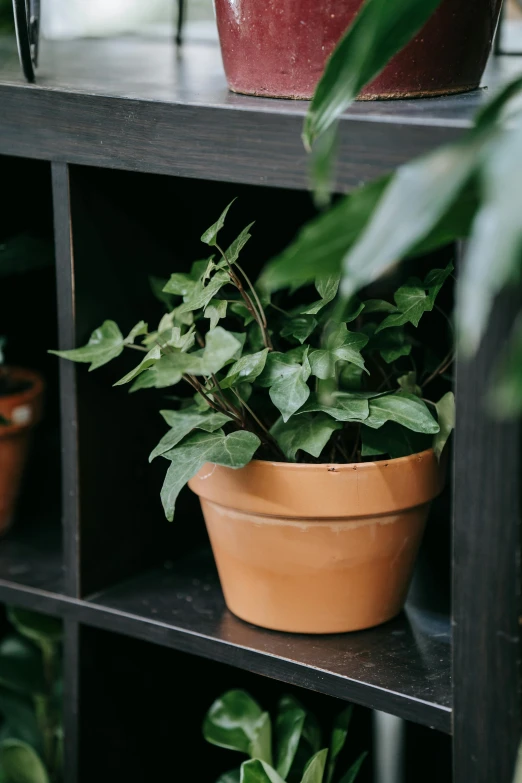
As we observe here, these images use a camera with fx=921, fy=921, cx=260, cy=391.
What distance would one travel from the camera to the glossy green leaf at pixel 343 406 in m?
0.80

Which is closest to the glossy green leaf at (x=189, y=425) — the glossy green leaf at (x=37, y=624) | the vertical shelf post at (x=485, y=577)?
the vertical shelf post at (x=485, y=577)

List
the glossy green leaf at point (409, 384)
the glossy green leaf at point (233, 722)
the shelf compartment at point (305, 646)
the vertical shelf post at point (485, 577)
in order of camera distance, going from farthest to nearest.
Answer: the glossy green leaf at point (233, 722)
the glossy green leaf at point (409, 384)
the shelf compartment at point (305, 646)
the vertical shelf post at point (485, 577)

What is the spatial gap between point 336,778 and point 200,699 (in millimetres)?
198

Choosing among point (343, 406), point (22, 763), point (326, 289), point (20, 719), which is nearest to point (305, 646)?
point (343, 406)

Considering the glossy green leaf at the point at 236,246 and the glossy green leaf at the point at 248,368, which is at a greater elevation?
the glossy green leaf at the point at 236,246

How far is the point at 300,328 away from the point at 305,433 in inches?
3.8

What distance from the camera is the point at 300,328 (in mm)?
845

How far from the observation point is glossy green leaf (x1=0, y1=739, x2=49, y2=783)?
1.10m

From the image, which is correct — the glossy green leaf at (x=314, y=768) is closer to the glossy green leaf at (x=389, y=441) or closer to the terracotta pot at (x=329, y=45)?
the glossy green leaf at (x=389, y=441)

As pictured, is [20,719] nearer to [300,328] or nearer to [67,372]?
[67,372]

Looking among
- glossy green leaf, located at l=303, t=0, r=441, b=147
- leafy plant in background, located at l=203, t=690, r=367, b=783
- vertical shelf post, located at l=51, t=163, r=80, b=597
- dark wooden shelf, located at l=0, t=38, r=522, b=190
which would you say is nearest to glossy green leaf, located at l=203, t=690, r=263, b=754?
leafy plant in background, located at l=203, t=690, r=367, b=783

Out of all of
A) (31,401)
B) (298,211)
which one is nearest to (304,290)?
(298,211)

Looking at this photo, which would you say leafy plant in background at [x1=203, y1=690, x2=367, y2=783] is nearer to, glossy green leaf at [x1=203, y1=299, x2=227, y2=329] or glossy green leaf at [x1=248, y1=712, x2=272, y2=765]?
glossy green leaf at [x1=248, y1=712, x2=272, y2=765]

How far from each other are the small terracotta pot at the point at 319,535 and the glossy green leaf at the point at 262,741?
0.53 ft
